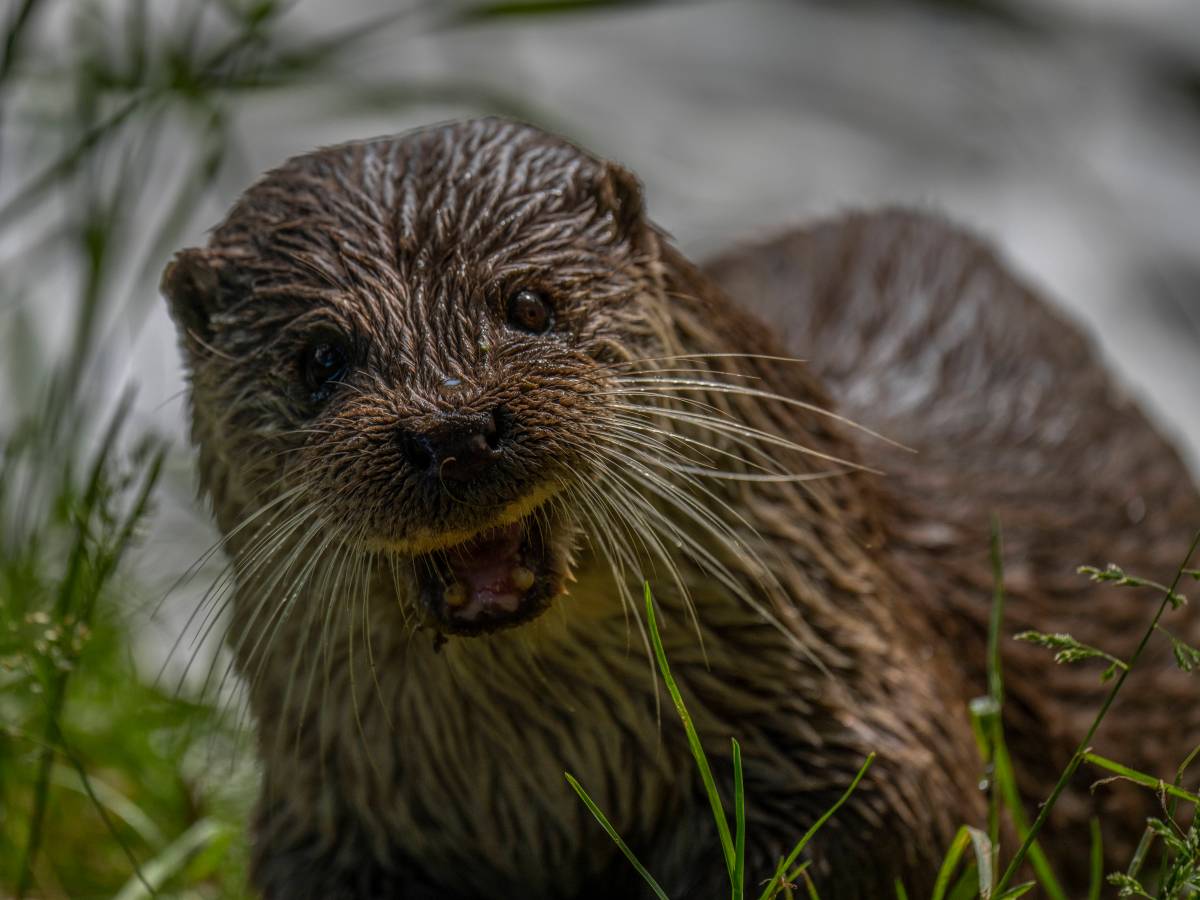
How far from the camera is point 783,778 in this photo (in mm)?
2297

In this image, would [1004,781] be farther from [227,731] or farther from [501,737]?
[227,731]

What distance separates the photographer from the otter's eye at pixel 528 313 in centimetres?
207

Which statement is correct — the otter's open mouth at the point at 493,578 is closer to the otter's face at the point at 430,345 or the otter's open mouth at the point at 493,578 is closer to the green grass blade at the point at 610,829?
the otter's face at the point at 430,345

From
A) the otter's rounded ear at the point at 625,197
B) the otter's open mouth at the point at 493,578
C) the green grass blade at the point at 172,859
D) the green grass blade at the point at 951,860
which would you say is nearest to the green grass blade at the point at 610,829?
the otter's open mouth at the point at 493,578

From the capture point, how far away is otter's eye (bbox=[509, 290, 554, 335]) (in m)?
2.07

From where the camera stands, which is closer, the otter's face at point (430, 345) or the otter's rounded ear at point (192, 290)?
the otter's face at point (430, 345)

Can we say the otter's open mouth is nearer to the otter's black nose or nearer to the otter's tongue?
the otter's tongue

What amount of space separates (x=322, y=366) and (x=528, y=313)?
0.75 ft

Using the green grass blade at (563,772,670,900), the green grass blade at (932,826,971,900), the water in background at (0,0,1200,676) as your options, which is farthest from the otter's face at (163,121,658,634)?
the water in background at (0,0,1200,676)

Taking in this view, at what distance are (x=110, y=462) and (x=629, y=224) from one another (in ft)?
2.61

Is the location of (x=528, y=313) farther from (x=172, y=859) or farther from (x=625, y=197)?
(x=172, y=859)

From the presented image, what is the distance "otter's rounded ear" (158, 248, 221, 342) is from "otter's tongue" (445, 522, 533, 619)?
0.49m

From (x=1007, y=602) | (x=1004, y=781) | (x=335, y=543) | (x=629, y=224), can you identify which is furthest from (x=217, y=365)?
(x=1007, y=602)

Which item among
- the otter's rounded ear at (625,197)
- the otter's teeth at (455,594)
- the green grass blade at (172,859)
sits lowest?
the green grass blade at (172,859)
